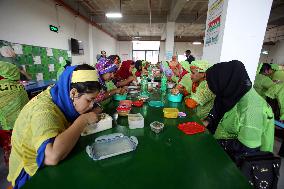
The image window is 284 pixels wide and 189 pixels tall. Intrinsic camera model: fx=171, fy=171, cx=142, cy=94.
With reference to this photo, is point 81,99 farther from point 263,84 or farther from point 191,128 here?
point 263,84

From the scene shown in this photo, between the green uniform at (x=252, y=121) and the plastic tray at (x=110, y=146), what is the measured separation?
919mm

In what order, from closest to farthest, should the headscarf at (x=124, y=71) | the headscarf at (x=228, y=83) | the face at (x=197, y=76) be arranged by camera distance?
1. the headscarf at (x=228, y=83)
2. the face at (x=197, y=76)
3. the headscarf at (x=124, y=71)

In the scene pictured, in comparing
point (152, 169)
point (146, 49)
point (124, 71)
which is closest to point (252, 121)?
point (152, 169)

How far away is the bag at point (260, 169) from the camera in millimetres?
1282

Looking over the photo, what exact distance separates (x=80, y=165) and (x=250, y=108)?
1.36 m

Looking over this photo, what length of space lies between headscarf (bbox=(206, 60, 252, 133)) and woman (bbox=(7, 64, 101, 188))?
3.94 ft

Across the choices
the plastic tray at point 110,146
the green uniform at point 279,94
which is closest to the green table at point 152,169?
the plastic tray at point 110,146

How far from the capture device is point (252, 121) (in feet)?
4.52

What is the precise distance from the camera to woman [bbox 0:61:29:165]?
87.3 inches

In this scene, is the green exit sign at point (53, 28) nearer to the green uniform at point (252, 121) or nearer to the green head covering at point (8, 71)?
the green head covering at point (8, 71)

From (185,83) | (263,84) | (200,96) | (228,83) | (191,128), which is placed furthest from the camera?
(263,84)

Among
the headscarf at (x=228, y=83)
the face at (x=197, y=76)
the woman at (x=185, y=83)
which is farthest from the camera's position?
the woman at (x=185, y=83)

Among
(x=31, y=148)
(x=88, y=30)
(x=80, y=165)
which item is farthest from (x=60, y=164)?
(x=88, y=30)

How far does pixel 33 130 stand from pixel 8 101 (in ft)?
5.88
